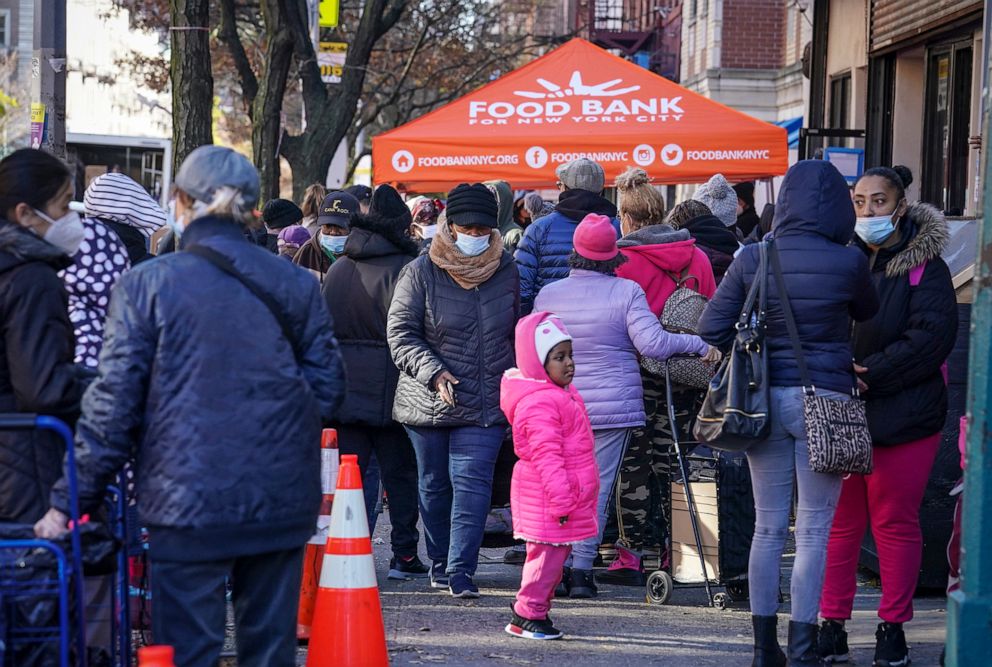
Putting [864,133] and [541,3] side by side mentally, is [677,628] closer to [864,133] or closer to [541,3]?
[864,133]

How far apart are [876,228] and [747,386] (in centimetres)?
97

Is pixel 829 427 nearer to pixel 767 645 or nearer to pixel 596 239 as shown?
pixel 767 645

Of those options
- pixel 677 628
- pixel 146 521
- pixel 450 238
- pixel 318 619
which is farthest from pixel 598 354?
pixel 146 521

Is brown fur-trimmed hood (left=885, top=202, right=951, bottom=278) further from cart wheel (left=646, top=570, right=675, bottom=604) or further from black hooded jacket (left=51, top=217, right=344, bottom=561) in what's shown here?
black hooded jacket (left=51, top=217, right=344, bottom=561)

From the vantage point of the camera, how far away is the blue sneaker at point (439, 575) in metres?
7.60

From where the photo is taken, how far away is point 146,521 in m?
4.18

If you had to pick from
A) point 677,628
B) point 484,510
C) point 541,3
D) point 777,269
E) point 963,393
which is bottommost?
point 677,628

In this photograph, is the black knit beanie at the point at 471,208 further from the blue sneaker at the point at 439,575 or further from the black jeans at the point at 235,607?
the black jeans at the point at 235,607

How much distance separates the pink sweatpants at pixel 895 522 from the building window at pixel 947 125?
6950 millimetres

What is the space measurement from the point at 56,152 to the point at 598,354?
3907mm

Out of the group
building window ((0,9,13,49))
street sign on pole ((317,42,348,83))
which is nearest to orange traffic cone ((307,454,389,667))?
street sign on pole ((317,42,348,83))

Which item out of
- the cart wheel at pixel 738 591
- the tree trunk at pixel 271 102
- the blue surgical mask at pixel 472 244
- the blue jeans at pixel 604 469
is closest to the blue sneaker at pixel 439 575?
the blue jeans at pixel 604 469

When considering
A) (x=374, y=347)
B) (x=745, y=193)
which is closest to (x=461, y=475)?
(x=374, y=347)

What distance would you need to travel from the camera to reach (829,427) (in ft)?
18.5
